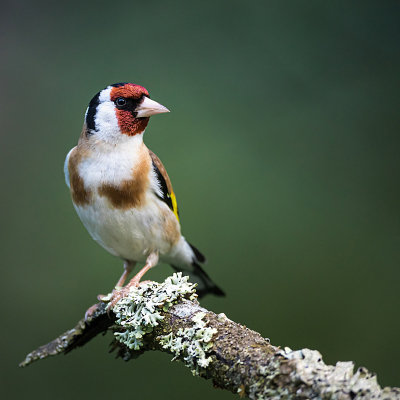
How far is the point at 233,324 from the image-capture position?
3.59 ft

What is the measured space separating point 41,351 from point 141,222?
0.68 m

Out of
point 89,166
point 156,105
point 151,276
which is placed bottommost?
point 151,276

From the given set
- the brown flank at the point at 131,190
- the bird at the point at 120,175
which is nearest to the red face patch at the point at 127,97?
the bird at the point at 120,175

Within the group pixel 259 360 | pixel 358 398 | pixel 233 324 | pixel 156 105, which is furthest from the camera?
pixel 156 105

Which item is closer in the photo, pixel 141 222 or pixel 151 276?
pixel 141 222

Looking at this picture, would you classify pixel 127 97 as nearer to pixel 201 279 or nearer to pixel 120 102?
pixel 120 102

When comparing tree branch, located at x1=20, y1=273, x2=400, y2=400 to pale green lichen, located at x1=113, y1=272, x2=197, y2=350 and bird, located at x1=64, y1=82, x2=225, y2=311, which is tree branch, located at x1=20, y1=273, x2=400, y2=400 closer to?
pale green lichen, located at x1=113, y1=272, x2=197, y2=350

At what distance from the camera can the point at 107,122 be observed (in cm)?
158

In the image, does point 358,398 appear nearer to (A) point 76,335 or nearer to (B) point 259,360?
(B) point 259,360

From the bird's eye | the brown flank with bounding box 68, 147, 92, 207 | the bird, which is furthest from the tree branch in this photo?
the bird's eye

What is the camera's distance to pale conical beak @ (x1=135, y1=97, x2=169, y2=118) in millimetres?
1530

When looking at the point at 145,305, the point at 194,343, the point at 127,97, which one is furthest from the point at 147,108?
the point at 194,343

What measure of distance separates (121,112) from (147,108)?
0.39ft

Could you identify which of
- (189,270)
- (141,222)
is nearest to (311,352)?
(141,222)
